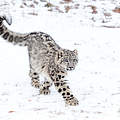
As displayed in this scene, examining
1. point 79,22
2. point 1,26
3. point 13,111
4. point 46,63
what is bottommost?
point 13,111

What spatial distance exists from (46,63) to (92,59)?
4.84 m

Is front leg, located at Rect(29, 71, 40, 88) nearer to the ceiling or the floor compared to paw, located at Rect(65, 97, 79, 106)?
nearer to the ceiling

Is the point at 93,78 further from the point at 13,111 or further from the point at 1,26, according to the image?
the point at 13,111

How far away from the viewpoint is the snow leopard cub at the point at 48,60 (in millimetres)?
10461

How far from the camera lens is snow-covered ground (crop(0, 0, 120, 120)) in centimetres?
987

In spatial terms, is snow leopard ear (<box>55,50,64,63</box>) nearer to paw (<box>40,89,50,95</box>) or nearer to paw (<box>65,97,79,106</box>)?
paw (<box>65,97,79,106</box>)

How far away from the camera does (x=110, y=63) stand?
1530cm

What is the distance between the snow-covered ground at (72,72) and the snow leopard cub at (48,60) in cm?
24

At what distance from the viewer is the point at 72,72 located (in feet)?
46.3

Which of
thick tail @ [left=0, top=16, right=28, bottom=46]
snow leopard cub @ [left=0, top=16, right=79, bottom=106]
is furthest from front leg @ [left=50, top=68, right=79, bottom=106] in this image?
thick tail @ [left=0, top=16, right=28, bottom=46]

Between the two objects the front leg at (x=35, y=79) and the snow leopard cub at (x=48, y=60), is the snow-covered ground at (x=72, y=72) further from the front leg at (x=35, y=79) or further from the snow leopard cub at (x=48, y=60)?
the snow leopard cub at (x=48, y=60)

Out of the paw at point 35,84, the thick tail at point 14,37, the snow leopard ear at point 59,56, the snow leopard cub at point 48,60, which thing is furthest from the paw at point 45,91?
the thick tail at point 14,37

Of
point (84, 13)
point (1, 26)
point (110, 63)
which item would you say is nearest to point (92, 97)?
point (1, 26)

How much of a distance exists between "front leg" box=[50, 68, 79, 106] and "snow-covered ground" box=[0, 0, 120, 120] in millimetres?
175
